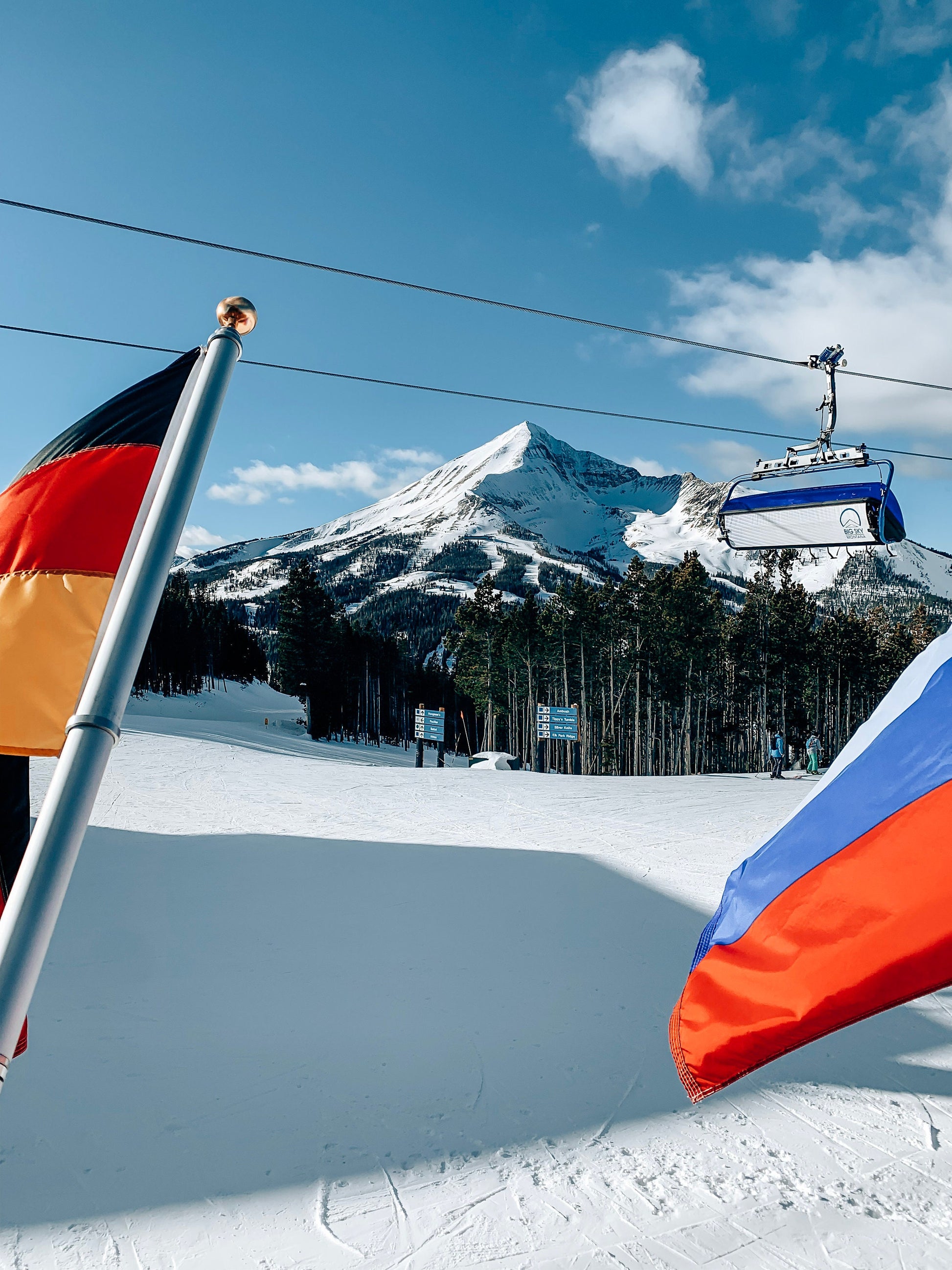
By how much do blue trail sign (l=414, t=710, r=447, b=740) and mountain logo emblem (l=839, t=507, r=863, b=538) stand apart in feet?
58.7

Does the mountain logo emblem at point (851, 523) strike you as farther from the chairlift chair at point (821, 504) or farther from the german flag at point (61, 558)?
the german flag at point (61, 558)

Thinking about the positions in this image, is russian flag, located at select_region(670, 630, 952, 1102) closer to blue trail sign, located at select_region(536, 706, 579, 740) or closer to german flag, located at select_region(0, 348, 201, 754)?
german flag, located at select_region(0, 348, 201, 754)

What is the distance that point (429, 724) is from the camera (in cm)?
2444

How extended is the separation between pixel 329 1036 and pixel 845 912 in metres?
3.60

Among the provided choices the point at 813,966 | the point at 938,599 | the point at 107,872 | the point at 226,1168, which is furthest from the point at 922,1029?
the point at 938,599

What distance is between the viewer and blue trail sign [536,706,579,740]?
23172 mm

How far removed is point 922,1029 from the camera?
469cm

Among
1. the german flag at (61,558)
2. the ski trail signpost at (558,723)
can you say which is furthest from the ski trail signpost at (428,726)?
the german flag at (61,558)

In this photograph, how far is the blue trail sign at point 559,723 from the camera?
23.2 m

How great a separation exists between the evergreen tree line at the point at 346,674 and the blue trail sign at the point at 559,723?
70.7 ft

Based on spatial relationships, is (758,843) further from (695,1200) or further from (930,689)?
(695,1200)

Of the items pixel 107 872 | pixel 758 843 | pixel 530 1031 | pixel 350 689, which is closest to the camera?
pixel 758 843

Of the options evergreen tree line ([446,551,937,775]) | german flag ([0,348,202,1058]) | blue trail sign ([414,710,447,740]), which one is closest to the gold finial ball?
german flag ([0,348,202,1058])

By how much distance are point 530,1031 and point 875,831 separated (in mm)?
3307
